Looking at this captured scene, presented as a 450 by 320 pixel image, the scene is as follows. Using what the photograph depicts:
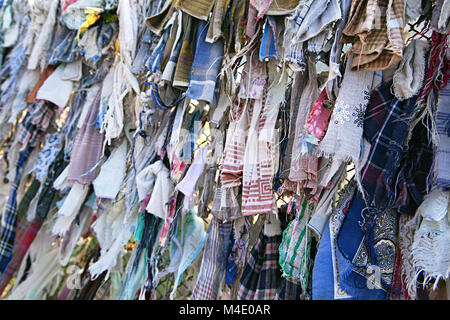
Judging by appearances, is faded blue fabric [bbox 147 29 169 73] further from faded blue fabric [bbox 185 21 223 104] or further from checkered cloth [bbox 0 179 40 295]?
checkered cloth [bbox 0 179 40 295]

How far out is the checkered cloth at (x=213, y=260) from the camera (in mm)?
1716

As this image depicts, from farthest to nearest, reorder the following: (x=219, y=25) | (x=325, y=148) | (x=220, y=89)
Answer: (x=220, y=89) < (x=219, y=25) < (x=325, y=148)

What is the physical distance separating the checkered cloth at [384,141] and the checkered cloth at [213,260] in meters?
0.63

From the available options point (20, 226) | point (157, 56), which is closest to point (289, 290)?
point (157, 56)

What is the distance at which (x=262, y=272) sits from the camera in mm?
1650

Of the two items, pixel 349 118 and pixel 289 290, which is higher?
pixel 349 118

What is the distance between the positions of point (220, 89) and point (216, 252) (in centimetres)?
66

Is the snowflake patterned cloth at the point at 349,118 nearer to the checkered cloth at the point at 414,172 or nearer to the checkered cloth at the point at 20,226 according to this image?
the checkered cloth at the point at 414,172

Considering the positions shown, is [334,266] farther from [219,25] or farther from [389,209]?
[219,25]

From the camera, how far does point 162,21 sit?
179 cm

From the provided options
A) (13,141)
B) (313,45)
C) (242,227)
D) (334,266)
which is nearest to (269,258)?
(242,227)

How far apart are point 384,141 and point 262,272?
2.31 feet

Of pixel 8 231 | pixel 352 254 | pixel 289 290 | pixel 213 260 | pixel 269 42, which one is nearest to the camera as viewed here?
pixel 352 254

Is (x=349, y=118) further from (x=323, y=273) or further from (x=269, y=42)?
(x=323, y=273)
